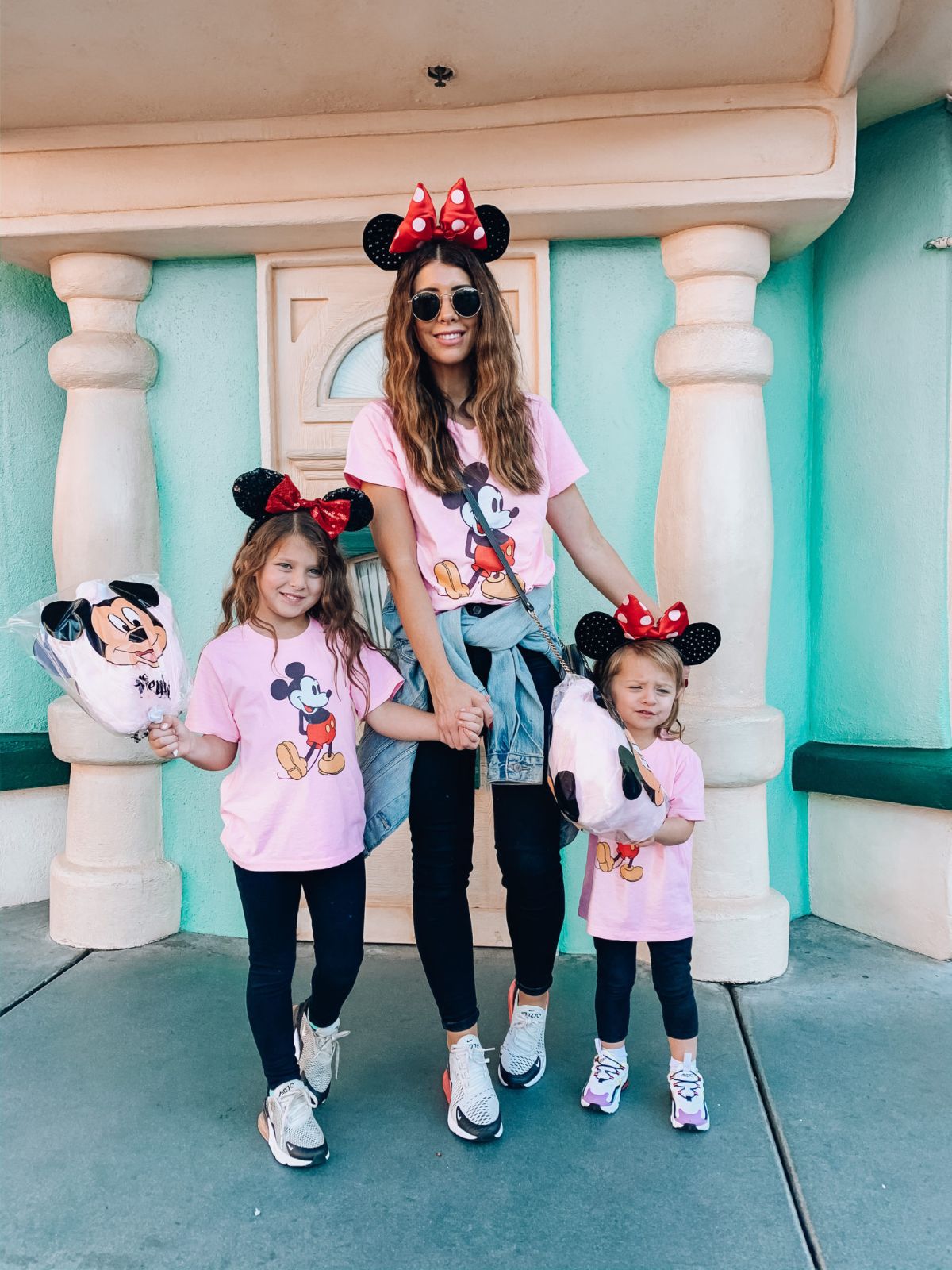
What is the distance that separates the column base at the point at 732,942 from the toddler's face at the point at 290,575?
1.58 metres

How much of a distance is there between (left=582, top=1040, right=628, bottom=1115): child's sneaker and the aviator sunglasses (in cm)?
168

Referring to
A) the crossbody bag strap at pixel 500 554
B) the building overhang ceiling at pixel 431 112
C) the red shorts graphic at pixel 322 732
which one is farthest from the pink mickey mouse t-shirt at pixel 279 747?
the building overhang ceiling at pixel 431 112

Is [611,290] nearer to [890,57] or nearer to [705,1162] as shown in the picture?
[890,57]

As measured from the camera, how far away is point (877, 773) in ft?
11.0

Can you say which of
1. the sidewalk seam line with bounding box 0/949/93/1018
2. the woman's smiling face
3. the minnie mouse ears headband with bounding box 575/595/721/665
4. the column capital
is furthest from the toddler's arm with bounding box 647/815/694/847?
the sidewalk seam line with bounding box 0/949/93/1018

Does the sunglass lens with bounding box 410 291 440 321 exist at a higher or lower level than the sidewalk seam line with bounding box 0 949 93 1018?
higher

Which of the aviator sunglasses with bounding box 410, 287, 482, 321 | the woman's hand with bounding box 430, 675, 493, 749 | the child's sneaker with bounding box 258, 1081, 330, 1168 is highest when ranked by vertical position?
the aviator sunglasses with bounding box 410, 287, 482, 321

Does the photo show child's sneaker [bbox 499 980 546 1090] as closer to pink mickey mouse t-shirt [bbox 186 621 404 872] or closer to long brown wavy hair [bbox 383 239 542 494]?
pink mickey mouse t-shirt [bbox 186 621 404 872]

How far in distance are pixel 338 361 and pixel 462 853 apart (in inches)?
64.0

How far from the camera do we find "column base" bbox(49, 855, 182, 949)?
3.38m

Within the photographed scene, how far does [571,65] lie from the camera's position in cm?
281

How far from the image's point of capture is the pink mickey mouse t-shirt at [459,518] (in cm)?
237

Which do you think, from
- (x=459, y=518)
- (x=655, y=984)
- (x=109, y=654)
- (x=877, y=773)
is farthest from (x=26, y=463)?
(x=877, y=773)

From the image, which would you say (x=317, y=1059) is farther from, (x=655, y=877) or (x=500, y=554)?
(x=500, y=554)
